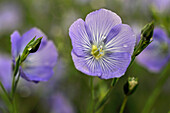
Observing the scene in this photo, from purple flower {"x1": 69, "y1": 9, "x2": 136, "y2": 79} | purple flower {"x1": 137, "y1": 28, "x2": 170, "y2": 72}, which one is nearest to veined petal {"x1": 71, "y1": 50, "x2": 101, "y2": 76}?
purple flower {"x1": 69, "y1": 9, "x2": 136, "y2": 79}

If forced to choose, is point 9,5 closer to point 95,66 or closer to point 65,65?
point 65,65

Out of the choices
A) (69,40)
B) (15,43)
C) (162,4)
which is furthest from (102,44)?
(162,4)

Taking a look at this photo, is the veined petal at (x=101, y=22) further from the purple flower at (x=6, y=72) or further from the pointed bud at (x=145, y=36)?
the purple flower at (x=6, y=72)

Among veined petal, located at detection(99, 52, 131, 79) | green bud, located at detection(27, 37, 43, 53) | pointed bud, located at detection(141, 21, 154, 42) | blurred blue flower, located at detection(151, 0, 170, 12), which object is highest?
green bud, located at detection(27, 37, 43, 53)

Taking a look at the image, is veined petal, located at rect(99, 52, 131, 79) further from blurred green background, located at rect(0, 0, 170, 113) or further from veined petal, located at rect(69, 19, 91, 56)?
blurred green background, located at rect(0, 0, 170, 113)

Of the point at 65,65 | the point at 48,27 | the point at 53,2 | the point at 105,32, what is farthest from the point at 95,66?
the point at 53,2
